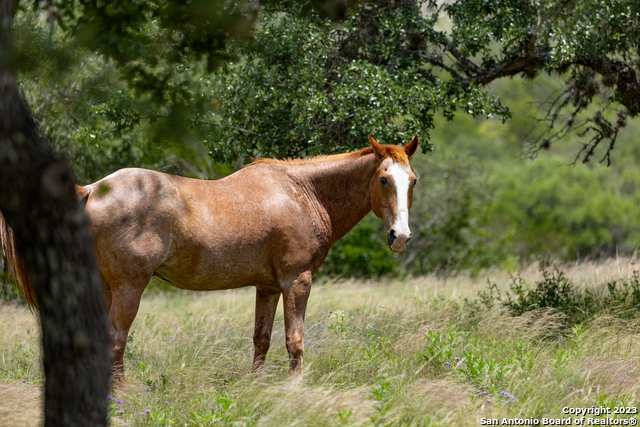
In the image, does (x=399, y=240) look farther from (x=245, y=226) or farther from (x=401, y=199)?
(x=245, y=226)

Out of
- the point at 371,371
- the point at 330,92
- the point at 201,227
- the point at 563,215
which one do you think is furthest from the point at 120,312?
the point at 563,215

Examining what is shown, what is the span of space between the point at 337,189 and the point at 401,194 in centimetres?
79

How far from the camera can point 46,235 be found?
9.23ft

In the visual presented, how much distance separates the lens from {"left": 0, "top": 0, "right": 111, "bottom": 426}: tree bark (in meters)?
2.79

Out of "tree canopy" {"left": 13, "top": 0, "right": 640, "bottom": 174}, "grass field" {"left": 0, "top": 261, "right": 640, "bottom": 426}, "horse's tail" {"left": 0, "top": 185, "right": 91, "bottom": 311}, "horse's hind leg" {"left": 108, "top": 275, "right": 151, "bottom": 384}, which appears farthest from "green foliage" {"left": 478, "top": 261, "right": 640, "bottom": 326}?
"horse's tail" {"left": 0, "top": 185, "right": 91, "bottom": 311}

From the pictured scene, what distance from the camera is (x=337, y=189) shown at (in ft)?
18.6

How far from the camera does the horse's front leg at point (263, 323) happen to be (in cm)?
555

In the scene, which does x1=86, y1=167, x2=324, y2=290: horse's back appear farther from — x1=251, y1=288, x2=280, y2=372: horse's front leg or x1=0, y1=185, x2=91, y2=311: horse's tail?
x1=251, y1=288, x2=280, y2=372: horse's front leg

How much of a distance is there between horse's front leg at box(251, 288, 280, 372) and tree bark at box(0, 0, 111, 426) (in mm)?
2644

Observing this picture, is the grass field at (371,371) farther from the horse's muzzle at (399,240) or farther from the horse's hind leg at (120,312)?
the horse's muzzle at (399,240)

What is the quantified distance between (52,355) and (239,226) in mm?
2317

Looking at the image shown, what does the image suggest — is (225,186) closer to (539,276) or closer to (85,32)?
(85,32)

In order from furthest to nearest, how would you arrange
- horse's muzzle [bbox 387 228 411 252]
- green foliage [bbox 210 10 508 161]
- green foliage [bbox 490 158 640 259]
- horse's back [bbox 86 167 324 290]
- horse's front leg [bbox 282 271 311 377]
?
1. green foliage [bbox 490 158 640 259]
2. green foliage [bbox 210 10 508 161]
3. horse's front leg [bbox 282 271 311 377]
4. horse's muzzle [bbox 387 228 411 252]
5. horse's back [bbox 86 167 324 290]

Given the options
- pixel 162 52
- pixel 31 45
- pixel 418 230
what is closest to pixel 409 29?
pixel 162 52
